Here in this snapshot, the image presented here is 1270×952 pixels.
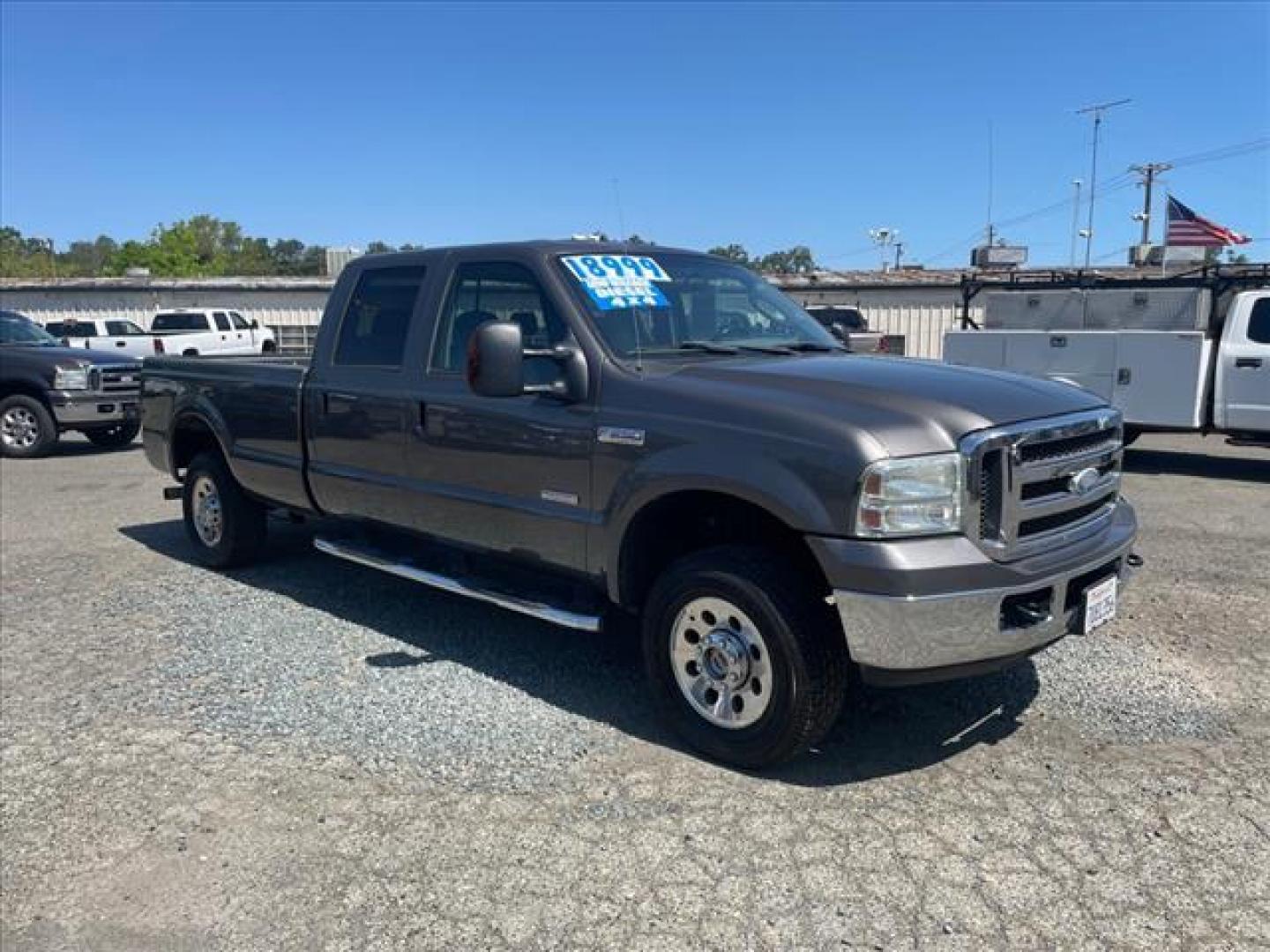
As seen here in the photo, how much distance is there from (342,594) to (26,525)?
415 cm

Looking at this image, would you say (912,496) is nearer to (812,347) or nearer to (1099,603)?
(1099,603)

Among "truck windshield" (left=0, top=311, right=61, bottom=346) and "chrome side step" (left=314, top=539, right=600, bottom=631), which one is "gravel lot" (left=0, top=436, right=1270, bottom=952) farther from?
"truck windshield" (left=0, top=311, right=61, bottom=346)

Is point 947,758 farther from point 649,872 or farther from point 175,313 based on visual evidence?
point 175,313

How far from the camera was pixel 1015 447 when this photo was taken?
3438 mm

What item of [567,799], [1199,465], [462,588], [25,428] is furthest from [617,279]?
[25,428]

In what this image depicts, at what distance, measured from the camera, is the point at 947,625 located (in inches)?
129

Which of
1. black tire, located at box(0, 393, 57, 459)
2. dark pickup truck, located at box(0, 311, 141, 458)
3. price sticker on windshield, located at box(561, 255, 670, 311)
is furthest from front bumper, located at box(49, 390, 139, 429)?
price sticker on windshield, located at box(561, 255, 670, 311)

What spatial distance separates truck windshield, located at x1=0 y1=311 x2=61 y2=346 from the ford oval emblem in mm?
13717

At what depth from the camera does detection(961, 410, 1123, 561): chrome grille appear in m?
3.37

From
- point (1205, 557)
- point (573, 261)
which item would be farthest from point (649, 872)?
point (1205, 557)

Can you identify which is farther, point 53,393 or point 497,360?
point 53,393

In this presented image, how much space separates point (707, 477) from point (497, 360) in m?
0.96

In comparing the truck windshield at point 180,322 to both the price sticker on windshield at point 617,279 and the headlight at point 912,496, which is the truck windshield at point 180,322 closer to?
the price sticker on windshield at point 617,279

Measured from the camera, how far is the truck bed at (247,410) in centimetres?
588
